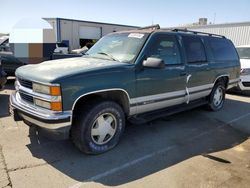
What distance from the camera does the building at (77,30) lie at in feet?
96.7

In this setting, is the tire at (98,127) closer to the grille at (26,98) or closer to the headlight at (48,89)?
the headlight at (48,89)

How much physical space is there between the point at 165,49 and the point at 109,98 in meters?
1.57

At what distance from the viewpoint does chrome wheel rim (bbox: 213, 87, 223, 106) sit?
672 cm

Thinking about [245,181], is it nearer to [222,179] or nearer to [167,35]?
[222,179]

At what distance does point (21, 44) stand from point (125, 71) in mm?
6148

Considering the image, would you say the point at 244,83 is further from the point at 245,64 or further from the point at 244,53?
the point at 244,53

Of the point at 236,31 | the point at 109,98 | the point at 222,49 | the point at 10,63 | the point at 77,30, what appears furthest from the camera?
the point at 77,30

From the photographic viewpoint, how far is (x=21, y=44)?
8.69 m

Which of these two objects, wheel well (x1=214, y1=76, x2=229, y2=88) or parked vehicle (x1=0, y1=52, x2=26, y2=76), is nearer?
wheel well (x1=214, y1=76, x2=229, y2=88)

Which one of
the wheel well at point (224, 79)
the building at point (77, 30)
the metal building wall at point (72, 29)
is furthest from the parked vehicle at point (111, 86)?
the metal building wall at point (72, 29)

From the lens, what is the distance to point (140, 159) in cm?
386

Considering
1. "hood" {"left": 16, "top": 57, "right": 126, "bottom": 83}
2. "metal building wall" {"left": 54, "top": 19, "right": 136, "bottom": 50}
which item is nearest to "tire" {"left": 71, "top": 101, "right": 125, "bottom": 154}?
"hood" {"left": 16, "top": 57, "right": 126, "bottom": 83}

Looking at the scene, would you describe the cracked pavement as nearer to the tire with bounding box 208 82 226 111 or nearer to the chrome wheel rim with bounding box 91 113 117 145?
the chrome wheel rim with bounding box 91 113 117 145

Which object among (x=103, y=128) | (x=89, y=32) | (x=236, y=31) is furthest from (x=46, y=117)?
(x=89, y=32)
